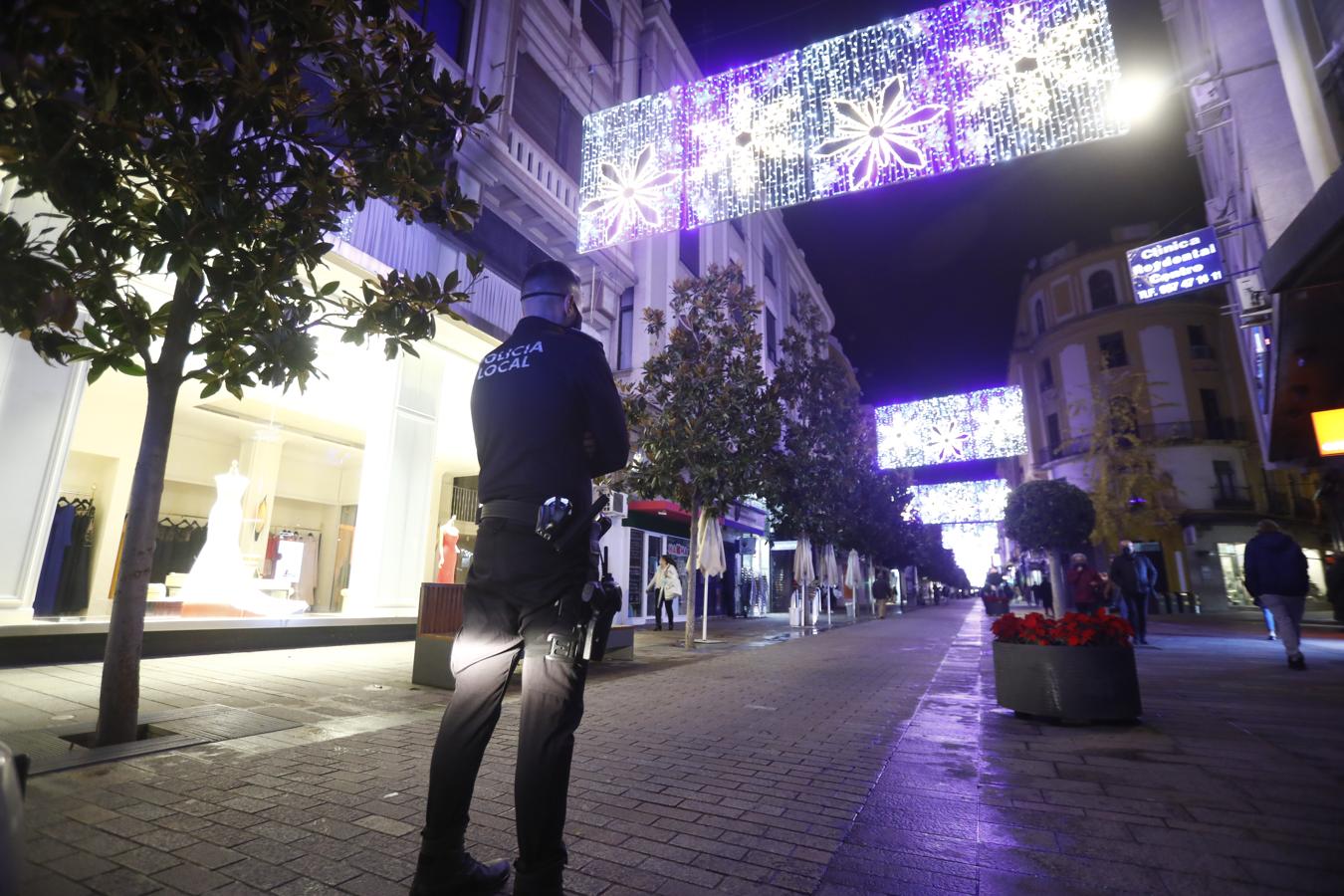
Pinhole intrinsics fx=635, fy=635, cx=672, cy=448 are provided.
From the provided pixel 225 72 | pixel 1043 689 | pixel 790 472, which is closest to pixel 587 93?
pixel 790 472

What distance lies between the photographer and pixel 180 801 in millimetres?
2945

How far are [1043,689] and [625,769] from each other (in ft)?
12.1

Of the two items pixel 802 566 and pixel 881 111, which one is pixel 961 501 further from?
pixel 881 111

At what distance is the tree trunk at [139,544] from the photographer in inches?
154

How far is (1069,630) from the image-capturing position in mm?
5359

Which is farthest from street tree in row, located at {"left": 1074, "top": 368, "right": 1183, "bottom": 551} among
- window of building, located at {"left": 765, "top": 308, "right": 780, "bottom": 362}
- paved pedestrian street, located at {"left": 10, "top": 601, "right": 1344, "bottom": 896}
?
paved pedestrian street, located at {"left": 10, "top": 601, "right": 1344, "bottom": 896}

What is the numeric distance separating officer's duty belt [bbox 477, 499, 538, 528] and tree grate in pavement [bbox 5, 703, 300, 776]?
10.1 feet

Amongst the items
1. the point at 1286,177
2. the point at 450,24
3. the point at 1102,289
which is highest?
the point at 1102,289

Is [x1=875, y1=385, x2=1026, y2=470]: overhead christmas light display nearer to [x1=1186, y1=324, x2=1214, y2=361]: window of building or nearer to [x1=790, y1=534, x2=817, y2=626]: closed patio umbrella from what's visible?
[x1=1186, y1=324, x2=1214, y2=361]: window of building

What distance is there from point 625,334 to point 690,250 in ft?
19.0

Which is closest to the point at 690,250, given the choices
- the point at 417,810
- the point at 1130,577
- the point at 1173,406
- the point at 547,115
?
the point at 547,115

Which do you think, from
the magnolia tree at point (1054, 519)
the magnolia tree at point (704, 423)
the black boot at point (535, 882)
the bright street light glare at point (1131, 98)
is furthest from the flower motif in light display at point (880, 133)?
the magnolia tree at point (1054, 519)

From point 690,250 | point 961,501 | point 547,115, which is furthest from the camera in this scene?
point 961,501

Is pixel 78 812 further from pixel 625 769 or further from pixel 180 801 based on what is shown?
pixel 625 769
